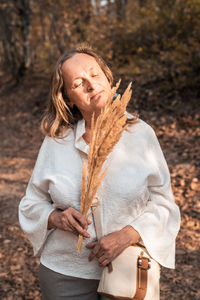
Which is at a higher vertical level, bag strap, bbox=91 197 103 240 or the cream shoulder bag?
bag strap, bbox=91 197 103 240

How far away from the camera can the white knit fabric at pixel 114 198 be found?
1.62 meters

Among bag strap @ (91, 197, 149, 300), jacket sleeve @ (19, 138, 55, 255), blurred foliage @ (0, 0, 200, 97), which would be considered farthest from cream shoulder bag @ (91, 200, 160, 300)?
blurred foliage @ (0, 0, 200, 97)

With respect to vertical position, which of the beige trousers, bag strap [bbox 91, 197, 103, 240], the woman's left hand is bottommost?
the beige trousers

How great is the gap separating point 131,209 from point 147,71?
718 cm

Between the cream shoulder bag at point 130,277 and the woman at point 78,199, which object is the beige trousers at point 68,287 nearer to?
the woman at point 78,199

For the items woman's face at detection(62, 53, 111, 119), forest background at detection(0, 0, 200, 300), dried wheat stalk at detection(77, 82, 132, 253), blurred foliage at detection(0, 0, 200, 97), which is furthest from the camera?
blurred foliage at detection(0, 0, 200, 97)

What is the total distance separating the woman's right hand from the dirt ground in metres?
1.81

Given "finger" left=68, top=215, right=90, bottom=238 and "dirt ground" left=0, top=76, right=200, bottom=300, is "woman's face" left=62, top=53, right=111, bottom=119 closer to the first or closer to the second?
"finger" left=68, top=215, right=90, bottom=238

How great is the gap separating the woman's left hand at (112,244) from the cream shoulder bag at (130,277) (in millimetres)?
31

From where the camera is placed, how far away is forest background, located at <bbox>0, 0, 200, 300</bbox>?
3.55 metres

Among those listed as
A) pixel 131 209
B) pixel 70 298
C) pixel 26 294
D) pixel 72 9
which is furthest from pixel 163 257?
pixel 72 9

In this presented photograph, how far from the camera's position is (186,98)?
23.2ft

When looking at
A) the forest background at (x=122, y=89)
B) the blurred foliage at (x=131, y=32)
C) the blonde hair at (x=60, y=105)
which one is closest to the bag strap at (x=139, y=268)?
the blonde hair at (x=60, y=105)

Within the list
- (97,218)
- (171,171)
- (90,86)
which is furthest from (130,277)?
(171,171)
